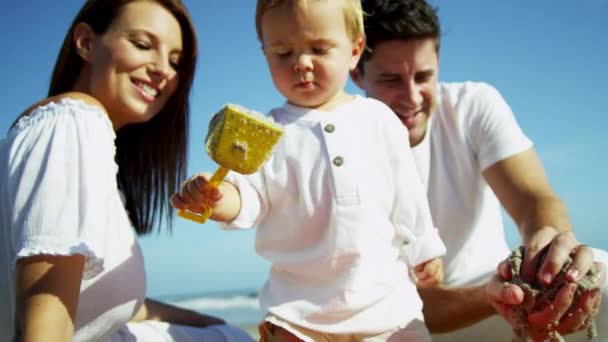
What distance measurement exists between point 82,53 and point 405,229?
1790mm

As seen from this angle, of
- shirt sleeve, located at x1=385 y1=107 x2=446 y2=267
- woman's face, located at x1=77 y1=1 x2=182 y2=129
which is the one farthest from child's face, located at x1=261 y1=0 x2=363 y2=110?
woman's face, located at x1=77 y1=1 x2=182 y2=129

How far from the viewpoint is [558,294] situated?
2328 mm

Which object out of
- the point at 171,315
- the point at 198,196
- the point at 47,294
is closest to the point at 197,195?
the point at 198,196

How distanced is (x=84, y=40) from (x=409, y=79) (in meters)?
2.00

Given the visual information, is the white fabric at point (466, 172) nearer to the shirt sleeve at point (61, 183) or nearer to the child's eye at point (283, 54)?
the child's eye at point (283, 54)

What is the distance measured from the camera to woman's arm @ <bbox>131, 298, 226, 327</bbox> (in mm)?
3289

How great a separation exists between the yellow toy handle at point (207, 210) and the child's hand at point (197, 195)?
1 cm

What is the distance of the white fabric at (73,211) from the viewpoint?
80.7 inches

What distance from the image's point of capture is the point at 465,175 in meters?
3.83

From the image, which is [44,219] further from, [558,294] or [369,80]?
[369,80]

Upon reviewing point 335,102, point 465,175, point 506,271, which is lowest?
point 506,271

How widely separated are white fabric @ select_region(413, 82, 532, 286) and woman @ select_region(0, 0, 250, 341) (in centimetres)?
150

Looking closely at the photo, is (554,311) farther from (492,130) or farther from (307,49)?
(492,130)

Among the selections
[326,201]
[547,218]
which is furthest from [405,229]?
[547,218]
